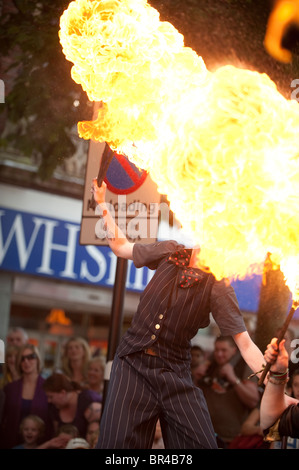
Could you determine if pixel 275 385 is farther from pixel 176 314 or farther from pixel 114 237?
pixel 114 237

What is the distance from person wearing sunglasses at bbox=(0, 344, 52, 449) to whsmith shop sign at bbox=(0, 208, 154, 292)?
4712 mm

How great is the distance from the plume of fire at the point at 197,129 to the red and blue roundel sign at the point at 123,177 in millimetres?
707

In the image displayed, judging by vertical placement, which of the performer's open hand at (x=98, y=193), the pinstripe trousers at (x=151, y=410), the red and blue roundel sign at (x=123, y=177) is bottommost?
the pinstripe trousers at (x=151, y=410)

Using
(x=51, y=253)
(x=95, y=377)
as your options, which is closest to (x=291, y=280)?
(x=95, y=377)

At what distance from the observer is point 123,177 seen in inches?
195

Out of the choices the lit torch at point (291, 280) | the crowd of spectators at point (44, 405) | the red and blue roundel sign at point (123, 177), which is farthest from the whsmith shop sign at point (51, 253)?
the lit torch at point (291, 280)

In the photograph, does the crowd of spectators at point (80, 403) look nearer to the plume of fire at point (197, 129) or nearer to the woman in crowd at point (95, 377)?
the woman in crowd at point (95, 377)

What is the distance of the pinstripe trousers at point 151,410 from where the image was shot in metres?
3.44

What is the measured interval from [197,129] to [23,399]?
3984mm

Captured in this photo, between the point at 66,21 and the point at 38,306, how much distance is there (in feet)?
31.0

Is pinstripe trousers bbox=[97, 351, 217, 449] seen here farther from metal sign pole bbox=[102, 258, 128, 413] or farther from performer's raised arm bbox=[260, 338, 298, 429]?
metal sign pole bbox=[102, 258, 128, 413]

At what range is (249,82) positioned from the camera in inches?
149
